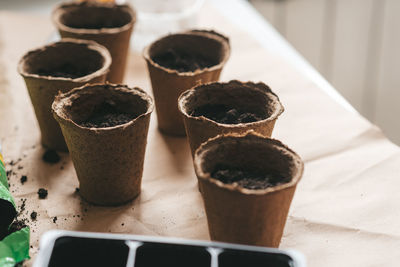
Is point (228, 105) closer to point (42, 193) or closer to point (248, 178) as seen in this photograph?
point (248, 178)

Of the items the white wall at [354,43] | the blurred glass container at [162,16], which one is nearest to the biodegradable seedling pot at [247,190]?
the blurred glass container at [162,16]

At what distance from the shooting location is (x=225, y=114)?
1396 mm

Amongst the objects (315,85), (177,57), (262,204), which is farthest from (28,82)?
(315,85)

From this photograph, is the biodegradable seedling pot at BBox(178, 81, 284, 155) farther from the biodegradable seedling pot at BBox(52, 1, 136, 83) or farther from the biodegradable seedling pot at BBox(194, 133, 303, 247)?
the biodegradable seedling pot at BBox(52, 1, 136, 83)

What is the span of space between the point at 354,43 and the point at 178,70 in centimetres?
137

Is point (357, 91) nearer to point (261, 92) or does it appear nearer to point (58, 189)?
point (261, 92)

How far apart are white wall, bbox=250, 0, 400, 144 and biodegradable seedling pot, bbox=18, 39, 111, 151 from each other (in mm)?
1370

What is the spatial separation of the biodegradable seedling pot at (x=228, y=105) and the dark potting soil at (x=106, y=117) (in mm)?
149

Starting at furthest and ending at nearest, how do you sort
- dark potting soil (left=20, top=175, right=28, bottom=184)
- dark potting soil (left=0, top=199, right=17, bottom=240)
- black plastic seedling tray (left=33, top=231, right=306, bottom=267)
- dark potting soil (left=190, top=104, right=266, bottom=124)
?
1. dark potting soil (left=20, top=175, right=28, bottom=184)
2. dark potting soil (left=190, top=104, right=266, bottom=124)
3. dark potting soil (left=0, top=199, right=17, bottom=240)
4. black plastic seedling tray (left=33, top=231, right=306, bottom=267)

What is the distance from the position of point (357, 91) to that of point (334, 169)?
128cm

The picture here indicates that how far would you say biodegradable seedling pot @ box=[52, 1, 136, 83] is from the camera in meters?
1.78

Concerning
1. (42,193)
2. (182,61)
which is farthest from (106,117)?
(182,61)

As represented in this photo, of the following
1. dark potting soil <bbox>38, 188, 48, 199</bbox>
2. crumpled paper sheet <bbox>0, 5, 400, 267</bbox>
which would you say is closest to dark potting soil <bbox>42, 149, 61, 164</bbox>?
crumpled paper sheet <bbox>0, 5, 400, 267</bbox>

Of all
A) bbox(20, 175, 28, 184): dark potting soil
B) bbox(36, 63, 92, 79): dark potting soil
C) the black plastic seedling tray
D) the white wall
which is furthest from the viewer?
the white wall
